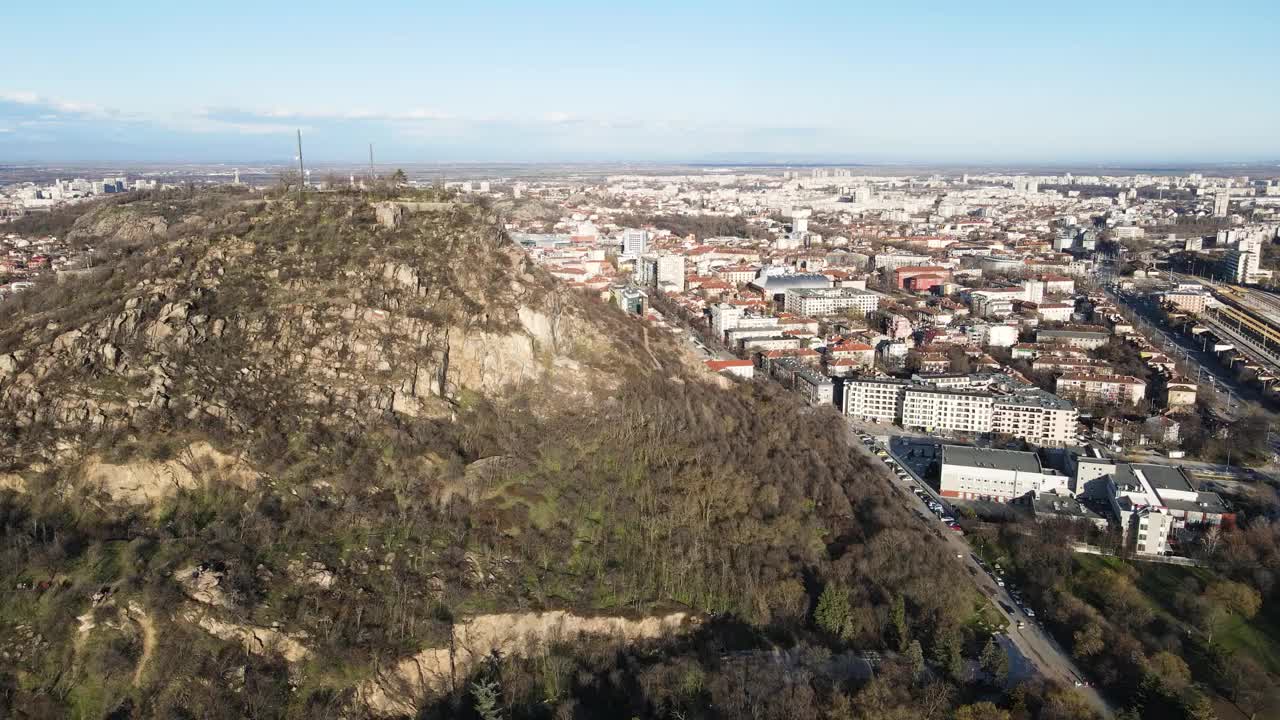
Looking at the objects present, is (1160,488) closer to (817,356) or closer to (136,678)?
(817,356)

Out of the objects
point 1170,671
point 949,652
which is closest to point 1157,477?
point 1170,671

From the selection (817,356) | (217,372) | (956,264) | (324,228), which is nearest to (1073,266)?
(956,264)

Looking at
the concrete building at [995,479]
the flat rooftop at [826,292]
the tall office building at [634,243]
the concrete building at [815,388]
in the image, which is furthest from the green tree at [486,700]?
the tall office building at [634,243]

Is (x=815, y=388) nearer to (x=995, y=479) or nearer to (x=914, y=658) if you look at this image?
(x=995, y=479)

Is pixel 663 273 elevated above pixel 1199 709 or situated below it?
above

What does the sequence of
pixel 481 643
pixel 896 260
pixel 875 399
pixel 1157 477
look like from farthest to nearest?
pixel 896 260 → pixel 875 399 → pixel 1157 477 → pixel 481 643

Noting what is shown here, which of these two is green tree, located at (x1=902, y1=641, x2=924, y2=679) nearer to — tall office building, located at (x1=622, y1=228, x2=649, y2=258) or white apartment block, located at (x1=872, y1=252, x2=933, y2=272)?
tall office building, located at (x1=622, y1=228, x2=649, y2=258)
